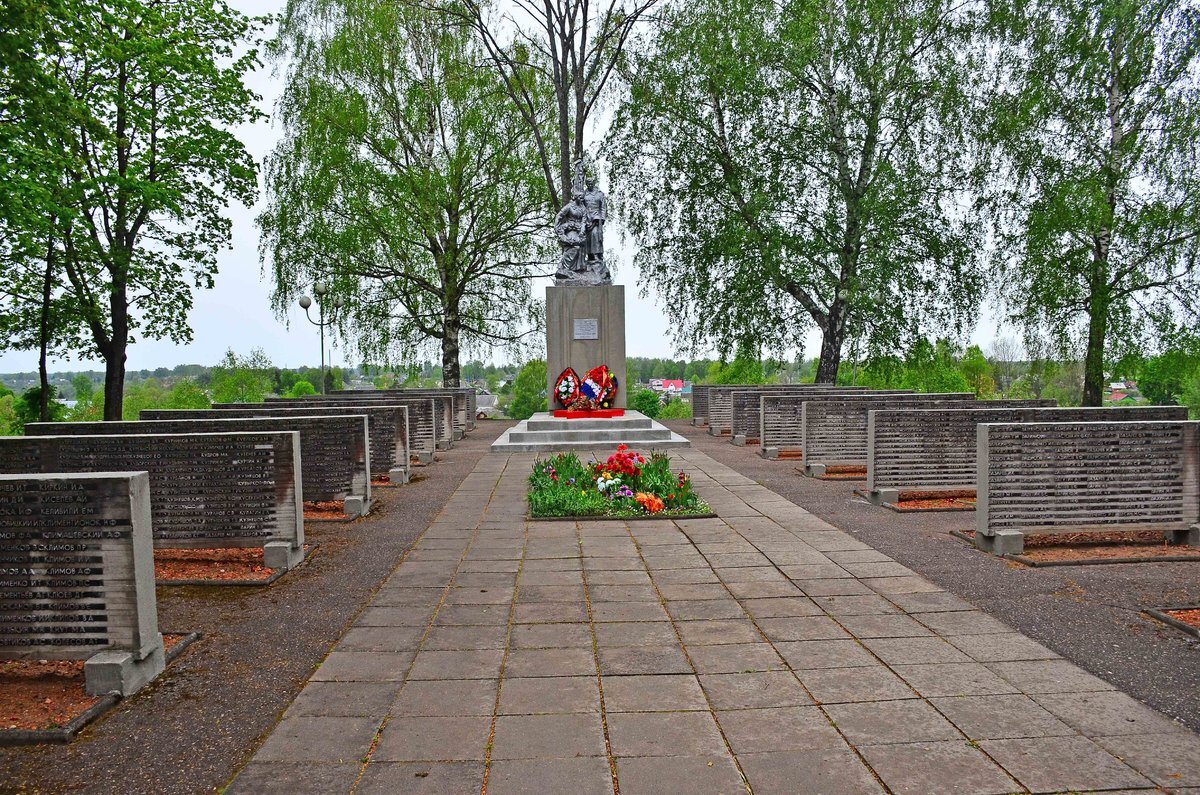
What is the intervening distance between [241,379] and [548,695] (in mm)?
32789

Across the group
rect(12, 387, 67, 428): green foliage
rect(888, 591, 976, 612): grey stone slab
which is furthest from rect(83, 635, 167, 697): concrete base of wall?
rect(12, 387, 67, 428): green foliage

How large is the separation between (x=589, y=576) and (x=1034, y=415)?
19.0 ft

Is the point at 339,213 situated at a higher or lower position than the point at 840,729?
higher

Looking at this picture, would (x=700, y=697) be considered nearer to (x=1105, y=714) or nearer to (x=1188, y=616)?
(x=1105, y=714)

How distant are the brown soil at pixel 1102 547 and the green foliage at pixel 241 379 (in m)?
28.5

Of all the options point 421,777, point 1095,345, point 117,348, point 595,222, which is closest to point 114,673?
point 421,777

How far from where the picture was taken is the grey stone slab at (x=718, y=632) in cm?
467

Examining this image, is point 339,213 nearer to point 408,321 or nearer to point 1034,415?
point 408,321

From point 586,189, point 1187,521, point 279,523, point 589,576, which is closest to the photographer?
point 589,576

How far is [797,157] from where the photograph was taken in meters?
24.1

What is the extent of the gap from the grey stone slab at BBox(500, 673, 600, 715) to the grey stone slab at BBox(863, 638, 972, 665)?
165cm

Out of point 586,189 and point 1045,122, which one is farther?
point 1045,122

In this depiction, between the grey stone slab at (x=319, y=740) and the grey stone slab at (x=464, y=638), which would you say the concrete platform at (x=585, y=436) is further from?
the grey stone slab at (x=319, y=740)

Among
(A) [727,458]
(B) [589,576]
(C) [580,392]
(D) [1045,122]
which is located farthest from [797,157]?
(B) [589,576]
